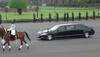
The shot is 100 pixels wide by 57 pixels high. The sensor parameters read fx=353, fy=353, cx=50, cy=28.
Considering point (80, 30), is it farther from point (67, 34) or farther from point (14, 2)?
point (14, 2)

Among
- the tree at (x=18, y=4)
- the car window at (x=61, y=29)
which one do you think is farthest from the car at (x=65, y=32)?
the tree at (x=18, y=4)

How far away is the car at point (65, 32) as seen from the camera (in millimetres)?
28859

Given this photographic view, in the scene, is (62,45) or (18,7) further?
(18,7)

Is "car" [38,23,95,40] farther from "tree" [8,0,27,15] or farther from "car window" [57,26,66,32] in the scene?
"tree" [8,0,27,15]

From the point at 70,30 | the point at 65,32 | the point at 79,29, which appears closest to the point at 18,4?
the point at 79,29

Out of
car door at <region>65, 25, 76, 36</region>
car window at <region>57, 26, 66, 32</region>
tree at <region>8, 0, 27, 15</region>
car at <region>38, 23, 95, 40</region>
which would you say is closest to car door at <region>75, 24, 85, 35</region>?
car at <region>38, 23, 95, 40</region>

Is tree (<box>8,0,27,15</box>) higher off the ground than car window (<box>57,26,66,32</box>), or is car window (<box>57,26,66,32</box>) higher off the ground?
car window (<box>57,26,66,32</box>)

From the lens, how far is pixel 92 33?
31.0 meters

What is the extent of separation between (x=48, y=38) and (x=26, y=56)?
8.55 m

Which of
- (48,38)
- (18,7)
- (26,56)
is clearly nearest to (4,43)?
(26,56)

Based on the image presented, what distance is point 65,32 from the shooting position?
2941 cm

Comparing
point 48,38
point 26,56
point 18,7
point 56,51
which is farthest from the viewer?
point 18,7

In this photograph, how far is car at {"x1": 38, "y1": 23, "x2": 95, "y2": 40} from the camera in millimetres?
28859

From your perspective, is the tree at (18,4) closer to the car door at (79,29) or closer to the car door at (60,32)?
the car door at (79,29)
